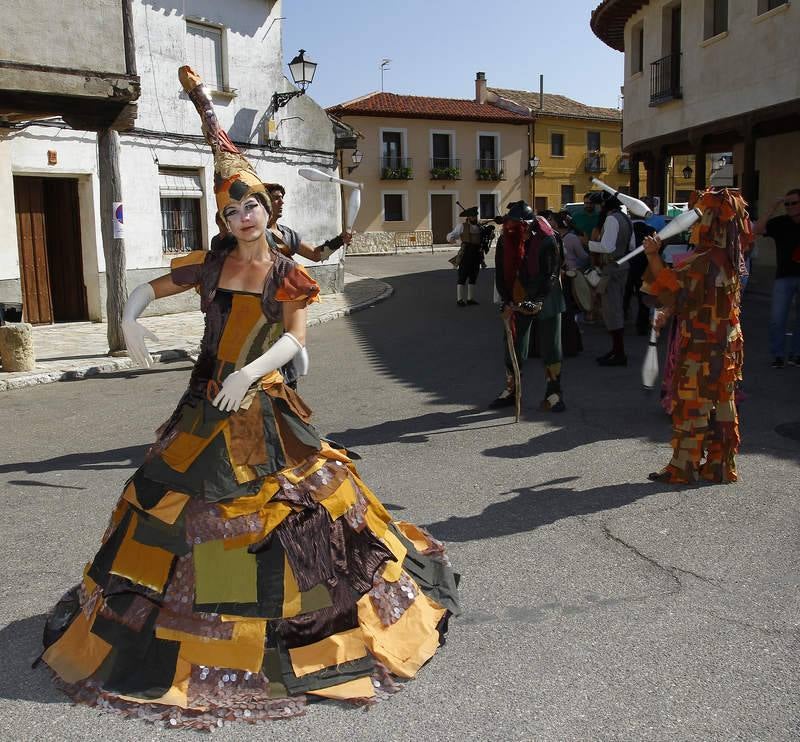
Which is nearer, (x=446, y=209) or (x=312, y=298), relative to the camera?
(x=312, y=298)

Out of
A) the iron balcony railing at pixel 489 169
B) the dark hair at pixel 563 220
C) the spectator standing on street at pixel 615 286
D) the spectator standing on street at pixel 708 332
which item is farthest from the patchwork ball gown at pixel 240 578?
the iron balcony railing at pixel 489 169

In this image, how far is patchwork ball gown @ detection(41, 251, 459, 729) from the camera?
2.95 metres

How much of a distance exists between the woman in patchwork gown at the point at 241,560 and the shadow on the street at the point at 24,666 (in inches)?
2.8

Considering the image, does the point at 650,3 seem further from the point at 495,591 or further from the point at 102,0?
the point at 495,591

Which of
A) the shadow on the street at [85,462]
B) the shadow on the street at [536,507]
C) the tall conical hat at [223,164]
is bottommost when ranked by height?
the shadow on the street at [536,507]

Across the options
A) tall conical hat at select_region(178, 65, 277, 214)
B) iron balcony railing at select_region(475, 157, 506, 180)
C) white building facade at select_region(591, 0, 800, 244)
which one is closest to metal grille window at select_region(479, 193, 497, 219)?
iron balcony railing at select_region(475, 157, 506, 180)

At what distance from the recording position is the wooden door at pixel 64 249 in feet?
46.9

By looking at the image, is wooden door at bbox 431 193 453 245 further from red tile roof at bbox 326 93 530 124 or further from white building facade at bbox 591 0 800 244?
white building facade at bbox 591 0 800 244

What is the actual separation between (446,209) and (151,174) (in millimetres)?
31071

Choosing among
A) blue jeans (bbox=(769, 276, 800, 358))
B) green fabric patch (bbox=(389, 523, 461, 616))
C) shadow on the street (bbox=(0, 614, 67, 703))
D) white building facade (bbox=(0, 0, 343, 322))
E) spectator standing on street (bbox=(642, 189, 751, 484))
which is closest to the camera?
shadow on the street (bbox=(0, 614, 67, 703))

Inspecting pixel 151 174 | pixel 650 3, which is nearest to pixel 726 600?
pixel 151 174

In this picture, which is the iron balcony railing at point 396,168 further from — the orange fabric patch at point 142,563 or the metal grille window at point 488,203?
the orange fabric patch at point 142,563

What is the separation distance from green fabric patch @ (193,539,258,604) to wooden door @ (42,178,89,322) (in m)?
12.7

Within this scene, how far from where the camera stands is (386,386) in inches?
353
